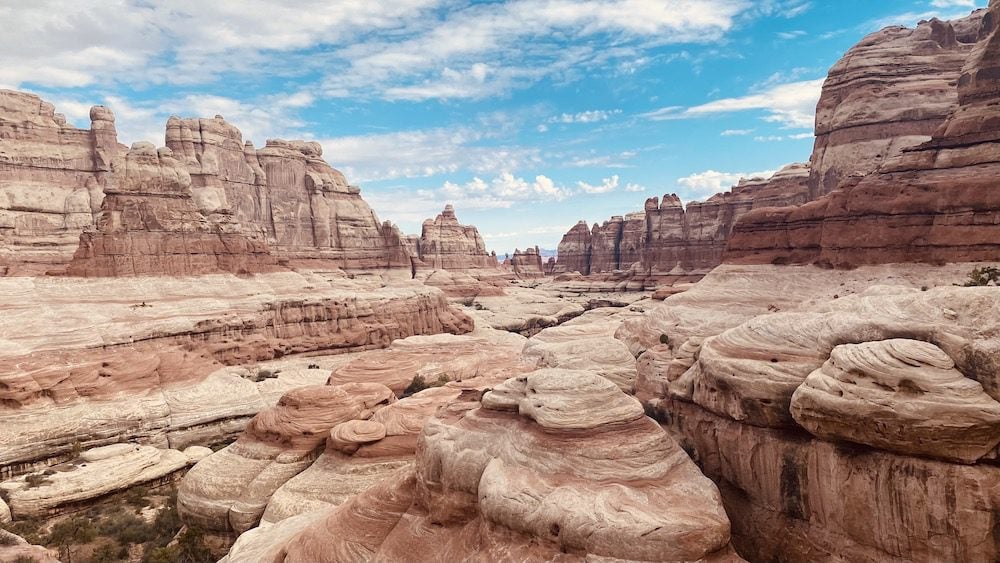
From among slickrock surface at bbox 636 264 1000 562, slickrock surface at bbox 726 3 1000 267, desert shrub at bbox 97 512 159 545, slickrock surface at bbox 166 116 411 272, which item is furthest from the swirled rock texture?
slickrock surface at bbox 166 116 411 272

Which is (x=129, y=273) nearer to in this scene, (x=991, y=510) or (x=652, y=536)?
(x=652, y=536)

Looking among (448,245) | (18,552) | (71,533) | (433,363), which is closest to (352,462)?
(18,552)

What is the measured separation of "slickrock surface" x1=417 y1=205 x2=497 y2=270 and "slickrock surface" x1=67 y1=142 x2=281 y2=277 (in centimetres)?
5520

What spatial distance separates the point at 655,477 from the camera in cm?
848

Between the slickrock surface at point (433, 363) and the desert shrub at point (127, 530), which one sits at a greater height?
the slickrock surface at point (433, 363)

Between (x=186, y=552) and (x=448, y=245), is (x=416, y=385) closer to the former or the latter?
(x=186, y=552)

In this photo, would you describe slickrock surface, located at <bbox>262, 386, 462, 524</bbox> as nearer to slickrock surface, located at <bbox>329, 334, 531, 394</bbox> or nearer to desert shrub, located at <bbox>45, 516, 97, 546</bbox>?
desert shrub, located at <bbox>45, 516, 97, 546</bbox>

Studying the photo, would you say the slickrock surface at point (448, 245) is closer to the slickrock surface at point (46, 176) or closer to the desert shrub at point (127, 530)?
the slickrock surface at point (46, 176)

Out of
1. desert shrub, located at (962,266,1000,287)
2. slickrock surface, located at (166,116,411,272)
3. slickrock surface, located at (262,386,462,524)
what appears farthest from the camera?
slickrock surface, located at (166,116,411,272)

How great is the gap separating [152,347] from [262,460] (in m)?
17.4

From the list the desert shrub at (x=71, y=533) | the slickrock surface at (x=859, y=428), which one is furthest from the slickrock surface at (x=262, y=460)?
the slickrock surface at (x=859, y=428)

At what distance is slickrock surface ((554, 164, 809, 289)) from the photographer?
59.1m

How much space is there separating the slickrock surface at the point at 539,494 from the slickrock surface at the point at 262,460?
444cm

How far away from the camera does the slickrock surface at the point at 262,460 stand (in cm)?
1527
